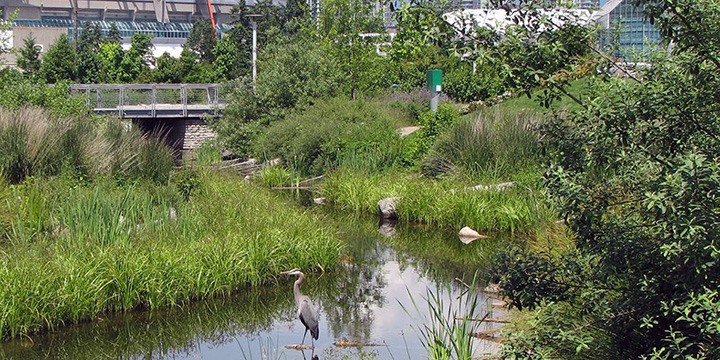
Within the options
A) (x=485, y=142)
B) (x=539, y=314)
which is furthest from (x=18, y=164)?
(x=539, y=314)

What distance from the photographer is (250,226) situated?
12555 mm

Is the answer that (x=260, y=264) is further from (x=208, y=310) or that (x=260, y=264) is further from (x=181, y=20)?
(x=181, y=20)

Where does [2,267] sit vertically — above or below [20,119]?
below

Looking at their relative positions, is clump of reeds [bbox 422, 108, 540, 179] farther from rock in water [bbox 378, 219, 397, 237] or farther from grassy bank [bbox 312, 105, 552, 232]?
rock in water [bbox 378, 219, 397, 237]

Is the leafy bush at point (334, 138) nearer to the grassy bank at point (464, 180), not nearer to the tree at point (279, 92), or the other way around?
the grassy bank at point (464, 180)

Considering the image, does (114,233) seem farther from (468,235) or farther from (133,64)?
(133,64)

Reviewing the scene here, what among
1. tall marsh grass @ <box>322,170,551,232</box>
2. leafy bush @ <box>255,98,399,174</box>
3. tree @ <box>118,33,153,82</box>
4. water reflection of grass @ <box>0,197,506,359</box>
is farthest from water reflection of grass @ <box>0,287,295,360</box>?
tree @ <box>118,33,153,82</box>

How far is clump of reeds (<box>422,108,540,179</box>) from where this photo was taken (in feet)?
58.6

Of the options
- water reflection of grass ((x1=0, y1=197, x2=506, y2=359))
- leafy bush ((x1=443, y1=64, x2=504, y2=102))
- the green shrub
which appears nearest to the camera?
water reflection of grass ((x1=0, y1=197, x2=506, y2=359))

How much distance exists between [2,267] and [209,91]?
82.9ft

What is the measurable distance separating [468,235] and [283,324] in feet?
19.1

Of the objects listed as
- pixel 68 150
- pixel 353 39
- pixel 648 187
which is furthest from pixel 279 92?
pixel 648 187

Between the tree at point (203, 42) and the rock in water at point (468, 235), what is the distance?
50882 mm

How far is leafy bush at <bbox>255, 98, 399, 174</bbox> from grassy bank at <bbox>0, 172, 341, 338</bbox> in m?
7.25
